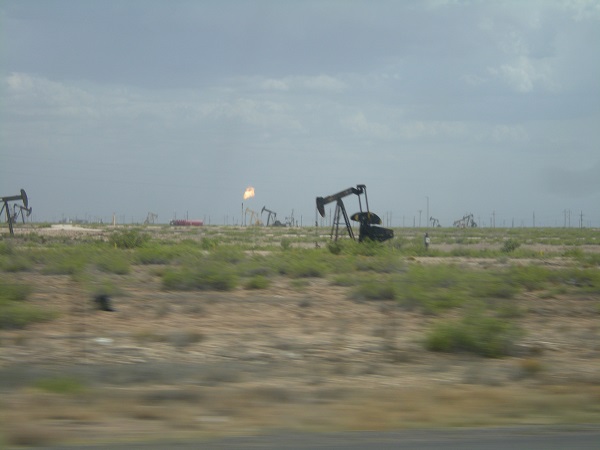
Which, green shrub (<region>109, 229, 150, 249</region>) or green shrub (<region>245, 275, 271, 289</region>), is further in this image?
green shrub (<region>109, 229, 150, 249</region>)

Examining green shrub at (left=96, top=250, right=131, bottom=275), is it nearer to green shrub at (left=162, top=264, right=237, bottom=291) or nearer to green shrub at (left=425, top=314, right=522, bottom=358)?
green shrub at (left=162, top=264, right=237, bottom=291)

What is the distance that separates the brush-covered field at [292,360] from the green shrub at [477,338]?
0.02 m

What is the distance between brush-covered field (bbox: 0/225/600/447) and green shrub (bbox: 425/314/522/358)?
0.08 ft

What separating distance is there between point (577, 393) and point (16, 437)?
814 cm

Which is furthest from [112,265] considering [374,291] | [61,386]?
[61,386]

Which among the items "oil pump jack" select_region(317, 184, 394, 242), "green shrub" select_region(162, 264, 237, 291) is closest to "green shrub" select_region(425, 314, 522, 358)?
"green shrub" select_region(162, 264, 237, 291)

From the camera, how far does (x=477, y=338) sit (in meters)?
15.3

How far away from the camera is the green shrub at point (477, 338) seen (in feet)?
49.9

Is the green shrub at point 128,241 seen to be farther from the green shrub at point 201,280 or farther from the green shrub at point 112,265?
the green shrub at point 201,280

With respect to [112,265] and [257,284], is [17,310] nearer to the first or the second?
[257,284]

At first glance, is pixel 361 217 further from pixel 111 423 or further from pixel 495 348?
pixel 111 423

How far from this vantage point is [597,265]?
41.7m

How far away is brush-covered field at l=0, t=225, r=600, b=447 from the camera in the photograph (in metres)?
9.42

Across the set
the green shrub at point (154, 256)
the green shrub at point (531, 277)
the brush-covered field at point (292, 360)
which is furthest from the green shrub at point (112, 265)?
the green shrub at point (531, 277)
